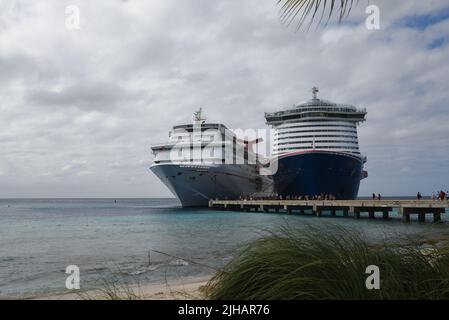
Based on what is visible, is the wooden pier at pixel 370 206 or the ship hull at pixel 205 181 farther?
the ship hull at pixel 205 181

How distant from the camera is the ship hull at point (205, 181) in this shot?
44312 mm

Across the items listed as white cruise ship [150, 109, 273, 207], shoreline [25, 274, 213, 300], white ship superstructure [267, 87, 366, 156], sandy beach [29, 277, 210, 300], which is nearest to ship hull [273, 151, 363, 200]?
white ship superstructure [267, 87, 366, 156]

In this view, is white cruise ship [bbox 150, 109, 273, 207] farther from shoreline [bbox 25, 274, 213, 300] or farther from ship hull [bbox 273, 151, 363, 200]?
shoreline [bbox 25, 274, 213, 300]

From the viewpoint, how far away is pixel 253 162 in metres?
55.3

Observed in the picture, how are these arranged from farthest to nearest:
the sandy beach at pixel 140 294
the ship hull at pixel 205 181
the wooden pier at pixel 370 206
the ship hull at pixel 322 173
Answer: the ship hull at pixel 205 181, the ship hull at pixel 322 173, the wooden pier at pixel 370 206, the sandy beach at pixel 140 294

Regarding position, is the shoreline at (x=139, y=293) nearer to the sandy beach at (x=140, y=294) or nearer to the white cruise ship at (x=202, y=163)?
the sandy beach at (x=140, y=294)

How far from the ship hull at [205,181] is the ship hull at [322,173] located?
6499 mm

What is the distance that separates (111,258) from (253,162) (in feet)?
137

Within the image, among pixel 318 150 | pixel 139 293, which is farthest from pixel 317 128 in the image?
pixel 139 293

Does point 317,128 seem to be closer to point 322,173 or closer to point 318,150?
point 318,150

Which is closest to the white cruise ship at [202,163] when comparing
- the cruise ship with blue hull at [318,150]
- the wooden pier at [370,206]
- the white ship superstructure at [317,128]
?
the wooden pier at [370,206]

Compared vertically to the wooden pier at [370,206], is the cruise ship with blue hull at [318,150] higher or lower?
higher
